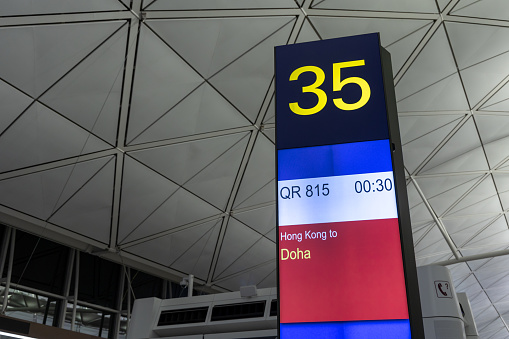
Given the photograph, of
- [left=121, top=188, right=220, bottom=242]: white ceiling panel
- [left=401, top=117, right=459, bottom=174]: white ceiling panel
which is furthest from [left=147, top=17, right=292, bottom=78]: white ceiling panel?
[left=401, top=117, right=459, bottom=174]: white ceiling panel

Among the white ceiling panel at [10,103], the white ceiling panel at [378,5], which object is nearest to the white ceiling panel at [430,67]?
the white ceiling panel at [378,5]

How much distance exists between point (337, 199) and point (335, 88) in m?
1.18

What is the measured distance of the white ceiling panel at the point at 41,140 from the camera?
45.9 ft

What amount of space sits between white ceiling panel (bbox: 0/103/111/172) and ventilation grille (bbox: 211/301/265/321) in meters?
6.33

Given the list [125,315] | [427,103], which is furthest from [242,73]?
[125,315]

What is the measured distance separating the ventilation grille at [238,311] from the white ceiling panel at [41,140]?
6334mm

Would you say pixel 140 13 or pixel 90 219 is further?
pixel 90 219

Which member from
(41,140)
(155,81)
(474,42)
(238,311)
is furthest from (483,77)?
(41,140)

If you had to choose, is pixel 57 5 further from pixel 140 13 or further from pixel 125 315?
pixel 125 315

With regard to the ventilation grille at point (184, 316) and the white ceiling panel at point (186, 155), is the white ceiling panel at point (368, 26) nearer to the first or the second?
the white ceiling panel at point (186, 155)

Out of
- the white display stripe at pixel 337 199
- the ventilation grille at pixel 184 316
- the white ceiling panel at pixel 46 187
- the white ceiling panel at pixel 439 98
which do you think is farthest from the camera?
the white ceiling panel at pixel 439 98

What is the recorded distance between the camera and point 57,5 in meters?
11.7

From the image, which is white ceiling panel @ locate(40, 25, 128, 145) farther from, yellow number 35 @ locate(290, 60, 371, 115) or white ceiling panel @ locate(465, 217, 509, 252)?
white ceiling panel @ locate(465, 217, 509, 252)

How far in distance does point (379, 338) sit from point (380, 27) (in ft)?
39.3
